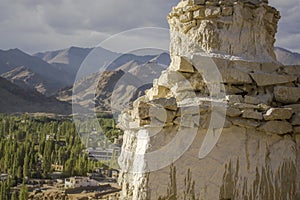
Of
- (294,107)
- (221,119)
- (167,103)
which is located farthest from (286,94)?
(167,103)

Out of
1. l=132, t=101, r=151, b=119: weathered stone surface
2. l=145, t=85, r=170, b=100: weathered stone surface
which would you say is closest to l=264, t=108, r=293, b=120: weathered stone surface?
l=145, t=85, r=170, b=100: weathered stone surface

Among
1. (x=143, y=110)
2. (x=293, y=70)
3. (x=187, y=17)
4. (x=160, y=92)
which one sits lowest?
(x=143, y=110)

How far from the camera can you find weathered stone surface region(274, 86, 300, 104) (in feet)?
19.3

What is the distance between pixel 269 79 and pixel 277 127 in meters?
0.79

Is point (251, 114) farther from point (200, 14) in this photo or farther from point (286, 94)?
point (200, 14)

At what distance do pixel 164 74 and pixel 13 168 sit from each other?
92.2ft

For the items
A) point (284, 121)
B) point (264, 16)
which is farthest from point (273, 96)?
point (264, 16)

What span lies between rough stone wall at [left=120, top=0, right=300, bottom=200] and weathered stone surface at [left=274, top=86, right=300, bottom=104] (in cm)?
1

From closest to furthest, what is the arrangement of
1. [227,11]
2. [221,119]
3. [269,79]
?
[221,119]
[269,79]
[227,11]

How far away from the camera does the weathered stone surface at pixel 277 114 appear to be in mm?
5414

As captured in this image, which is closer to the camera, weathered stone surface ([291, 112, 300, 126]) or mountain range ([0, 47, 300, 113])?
weathered stone surface ([291, 112, 300, 126])

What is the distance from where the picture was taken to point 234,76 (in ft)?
→ 19.0

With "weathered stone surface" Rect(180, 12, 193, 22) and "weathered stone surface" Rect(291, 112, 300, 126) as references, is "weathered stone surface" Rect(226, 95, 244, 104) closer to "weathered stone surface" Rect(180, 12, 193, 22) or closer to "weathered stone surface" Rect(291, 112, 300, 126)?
"weathered stone surface" Rect(291, 112, 300, 126)

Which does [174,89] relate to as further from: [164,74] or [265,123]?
[265,123]
